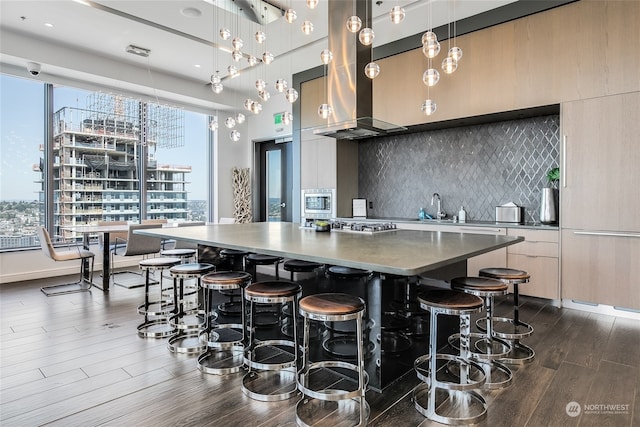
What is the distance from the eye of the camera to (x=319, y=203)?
5898 mm

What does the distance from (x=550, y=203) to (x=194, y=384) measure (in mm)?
3929

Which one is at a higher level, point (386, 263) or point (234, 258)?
point (386, 263)

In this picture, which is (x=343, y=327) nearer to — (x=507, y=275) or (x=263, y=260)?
(x=263, y=260)

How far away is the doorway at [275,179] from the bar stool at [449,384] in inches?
223

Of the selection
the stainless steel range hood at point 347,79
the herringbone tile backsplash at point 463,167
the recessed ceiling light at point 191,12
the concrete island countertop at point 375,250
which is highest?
the recessed ceiling light at point 191,12

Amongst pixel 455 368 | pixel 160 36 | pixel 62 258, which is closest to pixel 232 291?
pixel 455 368

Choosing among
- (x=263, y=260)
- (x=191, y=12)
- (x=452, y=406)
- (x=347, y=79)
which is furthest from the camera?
(x=191, y=12)

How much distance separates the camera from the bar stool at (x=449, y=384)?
1.88 m

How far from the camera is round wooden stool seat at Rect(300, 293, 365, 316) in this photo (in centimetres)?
178

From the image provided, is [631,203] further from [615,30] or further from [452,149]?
[452,149]

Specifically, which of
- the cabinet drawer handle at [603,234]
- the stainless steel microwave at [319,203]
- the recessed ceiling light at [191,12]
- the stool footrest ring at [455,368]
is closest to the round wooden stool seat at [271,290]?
the stool footrest ring at [455,368]

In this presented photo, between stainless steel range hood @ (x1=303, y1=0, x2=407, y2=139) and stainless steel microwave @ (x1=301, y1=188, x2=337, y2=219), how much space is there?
1898 mm

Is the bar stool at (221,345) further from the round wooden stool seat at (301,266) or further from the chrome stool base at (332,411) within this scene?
the chrome stool base at (332,411)

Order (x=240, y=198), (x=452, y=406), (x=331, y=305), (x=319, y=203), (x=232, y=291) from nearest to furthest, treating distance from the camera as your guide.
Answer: (x=331, y=305), (x=452, y=406), (x=232, y=291), (x=319, y=203), (x=240, y=198)
